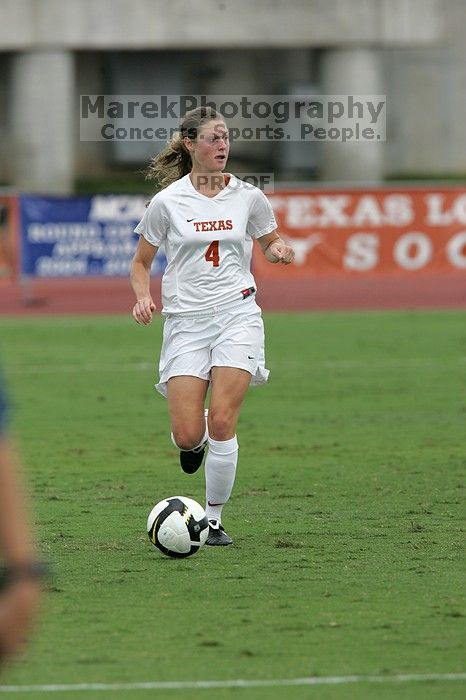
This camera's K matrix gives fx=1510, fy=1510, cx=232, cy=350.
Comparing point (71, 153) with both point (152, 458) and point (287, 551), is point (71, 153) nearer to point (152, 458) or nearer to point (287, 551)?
point (152, 458)

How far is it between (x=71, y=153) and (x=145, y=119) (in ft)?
11.0

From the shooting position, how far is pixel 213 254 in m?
8.01

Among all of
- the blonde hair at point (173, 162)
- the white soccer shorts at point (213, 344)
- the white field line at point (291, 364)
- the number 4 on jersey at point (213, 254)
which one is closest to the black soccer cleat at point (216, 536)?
the white soccer shorts at point (213, 344)

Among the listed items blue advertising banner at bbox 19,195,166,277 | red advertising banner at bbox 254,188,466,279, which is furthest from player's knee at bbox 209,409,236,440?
red advertising banner at bbox 254,188,466,279

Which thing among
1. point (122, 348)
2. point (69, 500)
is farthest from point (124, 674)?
point (122, 348)

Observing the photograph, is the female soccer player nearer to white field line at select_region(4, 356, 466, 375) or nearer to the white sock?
the white sock

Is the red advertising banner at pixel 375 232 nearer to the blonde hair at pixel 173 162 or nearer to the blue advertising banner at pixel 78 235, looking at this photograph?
the blue advertising banner at pixel 78 235

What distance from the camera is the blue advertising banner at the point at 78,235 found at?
74.2ft

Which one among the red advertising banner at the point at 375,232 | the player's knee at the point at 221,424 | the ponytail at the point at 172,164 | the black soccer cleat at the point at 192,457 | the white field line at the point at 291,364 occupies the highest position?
the ponytail at the point at 172,164

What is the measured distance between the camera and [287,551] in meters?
7.86

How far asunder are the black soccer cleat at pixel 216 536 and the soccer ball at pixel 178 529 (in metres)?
0.32

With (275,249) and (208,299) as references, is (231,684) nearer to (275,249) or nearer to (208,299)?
(208,299)

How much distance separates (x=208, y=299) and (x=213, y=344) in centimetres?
24

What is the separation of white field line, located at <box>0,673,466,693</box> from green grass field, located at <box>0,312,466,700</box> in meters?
0.04
